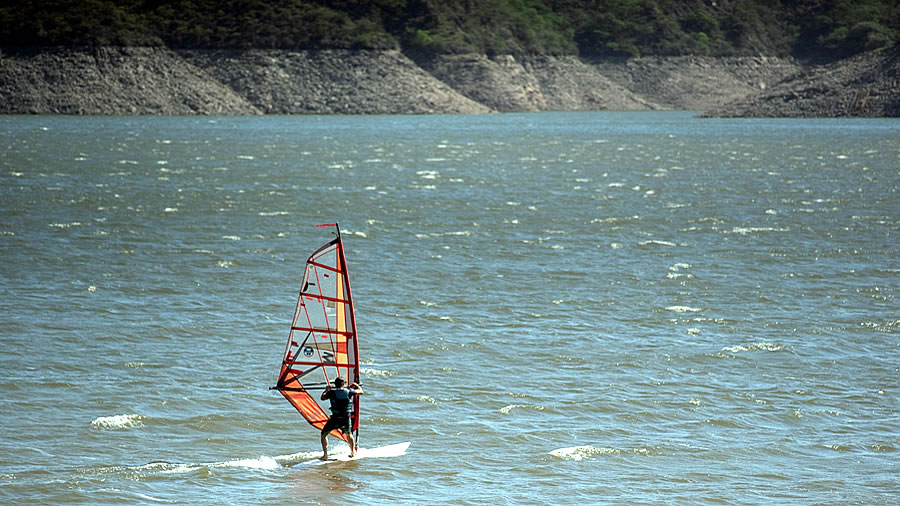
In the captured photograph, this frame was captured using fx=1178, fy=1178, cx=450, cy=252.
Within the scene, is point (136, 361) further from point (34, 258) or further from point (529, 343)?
point (34, 258)

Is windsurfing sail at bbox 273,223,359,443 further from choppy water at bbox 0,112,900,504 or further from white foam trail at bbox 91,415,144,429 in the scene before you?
white foam trail at bbox 91,415,144,429

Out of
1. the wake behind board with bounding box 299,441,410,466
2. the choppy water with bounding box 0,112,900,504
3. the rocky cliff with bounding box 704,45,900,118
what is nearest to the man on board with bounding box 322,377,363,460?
the wake behind board with bounding box 299,441,410,466

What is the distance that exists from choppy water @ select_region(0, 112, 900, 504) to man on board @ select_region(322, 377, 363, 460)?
0.47 m

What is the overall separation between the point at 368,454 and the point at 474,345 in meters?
6.87

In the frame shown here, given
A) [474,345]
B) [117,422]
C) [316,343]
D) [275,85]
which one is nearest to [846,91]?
[275,85]

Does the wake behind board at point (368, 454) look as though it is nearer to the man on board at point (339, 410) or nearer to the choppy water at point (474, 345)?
the man on board at point (339, 410)

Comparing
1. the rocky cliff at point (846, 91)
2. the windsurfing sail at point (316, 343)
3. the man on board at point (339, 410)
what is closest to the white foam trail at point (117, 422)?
the windsurfing sail at point (316, 343)

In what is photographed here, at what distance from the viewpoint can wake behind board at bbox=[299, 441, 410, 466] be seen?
16.8m

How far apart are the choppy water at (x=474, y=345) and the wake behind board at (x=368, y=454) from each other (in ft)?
0.92

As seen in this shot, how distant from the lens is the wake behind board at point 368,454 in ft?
55.2

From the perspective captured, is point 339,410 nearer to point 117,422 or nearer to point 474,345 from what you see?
point 117,422

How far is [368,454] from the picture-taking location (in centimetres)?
1717

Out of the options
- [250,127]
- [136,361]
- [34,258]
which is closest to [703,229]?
[34,258]

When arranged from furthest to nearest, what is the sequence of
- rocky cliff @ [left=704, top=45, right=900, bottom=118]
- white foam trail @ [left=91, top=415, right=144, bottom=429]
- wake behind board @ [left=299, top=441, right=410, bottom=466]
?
rocky cliff @ [left=704, top=45, right=900, bottom=118], white foam trail @ [left=91, top=415, right=144, bottom=429], wake behind board @ [left=299, top=441, right=410, bottom=466]
